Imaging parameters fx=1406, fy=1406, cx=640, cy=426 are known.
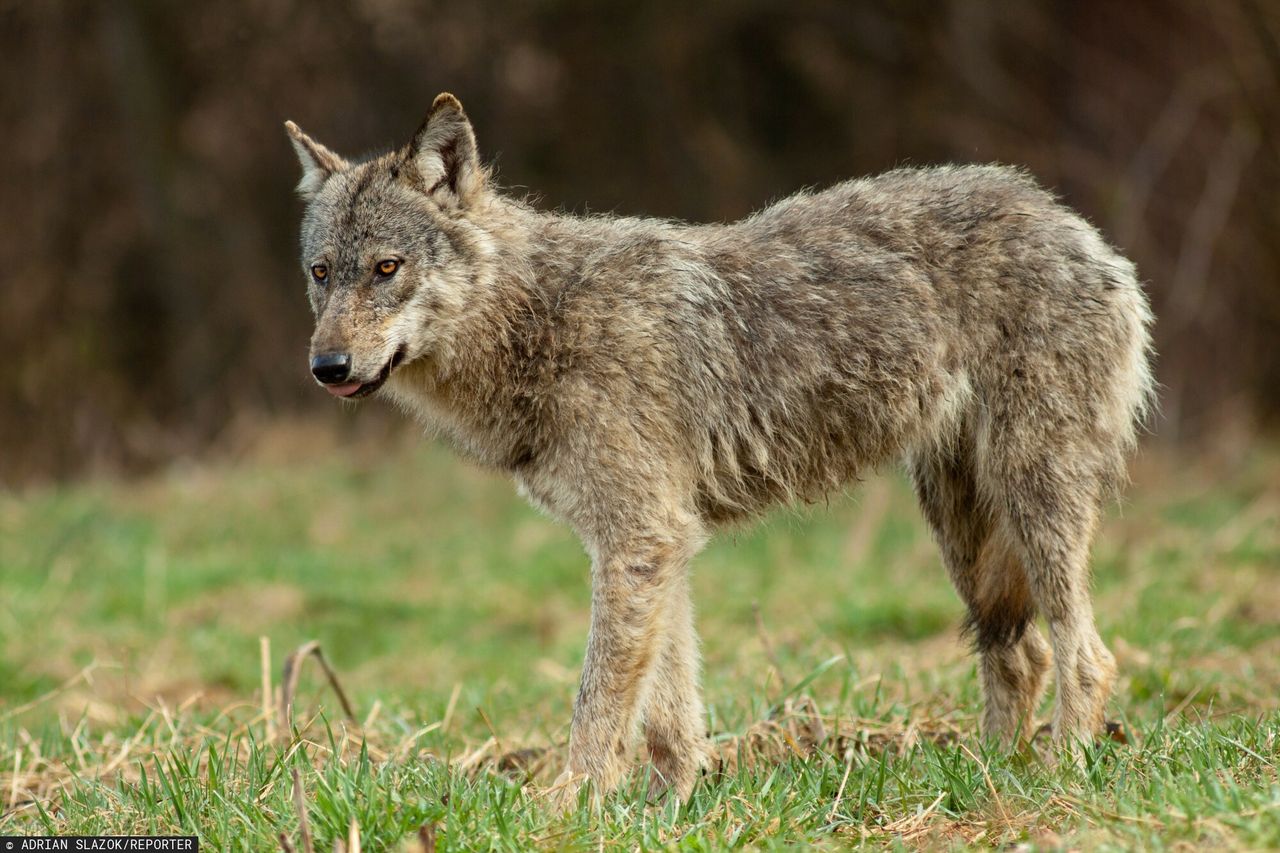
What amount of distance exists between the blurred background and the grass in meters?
3.10

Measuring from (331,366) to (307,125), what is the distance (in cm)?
1337

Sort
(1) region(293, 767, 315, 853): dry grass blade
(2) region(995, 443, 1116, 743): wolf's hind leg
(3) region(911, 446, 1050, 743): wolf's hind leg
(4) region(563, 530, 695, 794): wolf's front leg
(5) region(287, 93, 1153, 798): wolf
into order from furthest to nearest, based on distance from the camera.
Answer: (3) region(911, 446, 1050, 743): wolf's hind leg, (2) region(995, 443, 1116, 743): wolf's hind leg, (5) region(287, 93, 1153, 798): wolf, (4) region(563, 530, 695, 794): wolf's front leg, (1) region(293, 767, 315, 853): dry grass blade

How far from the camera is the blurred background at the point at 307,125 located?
15.0 meters

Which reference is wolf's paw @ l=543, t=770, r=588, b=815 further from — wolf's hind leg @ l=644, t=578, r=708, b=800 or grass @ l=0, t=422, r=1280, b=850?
wolf's hind leg @ l=644, t=578, r=708, b=800

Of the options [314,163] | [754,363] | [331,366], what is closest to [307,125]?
[314,163]

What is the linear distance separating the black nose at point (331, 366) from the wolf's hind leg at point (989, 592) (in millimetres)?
2319

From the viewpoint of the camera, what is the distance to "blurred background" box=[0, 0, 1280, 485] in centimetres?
1498

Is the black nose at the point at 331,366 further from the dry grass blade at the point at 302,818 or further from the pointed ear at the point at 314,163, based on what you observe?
the dry grass blade at the point at 302,818

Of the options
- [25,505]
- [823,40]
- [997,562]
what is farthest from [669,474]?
[823,40]

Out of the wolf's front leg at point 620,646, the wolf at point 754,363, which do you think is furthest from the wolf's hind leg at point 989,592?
the wolf's front leg at point 620,646

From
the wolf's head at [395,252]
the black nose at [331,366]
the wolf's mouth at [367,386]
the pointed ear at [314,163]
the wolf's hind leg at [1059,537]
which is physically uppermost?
the pointed ear at [314,163]

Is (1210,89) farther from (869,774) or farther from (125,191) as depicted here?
(125,191)

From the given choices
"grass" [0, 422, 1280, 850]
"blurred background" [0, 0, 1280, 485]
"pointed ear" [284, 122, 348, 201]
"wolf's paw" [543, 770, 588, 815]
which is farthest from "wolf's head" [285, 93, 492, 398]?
"blurred background" [0, 0, 1280, 485]

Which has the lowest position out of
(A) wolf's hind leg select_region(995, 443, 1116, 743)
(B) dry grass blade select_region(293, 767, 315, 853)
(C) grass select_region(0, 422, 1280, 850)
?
(C) grass select_region(0, 422, 1280, 850)
